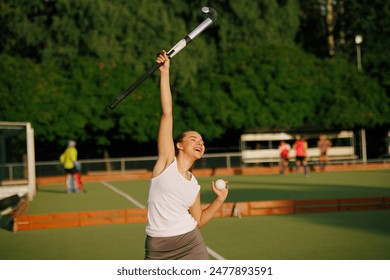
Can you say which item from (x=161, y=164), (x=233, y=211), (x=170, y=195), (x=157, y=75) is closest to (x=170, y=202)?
(x=170, y=195)

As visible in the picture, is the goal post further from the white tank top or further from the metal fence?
the white tank top

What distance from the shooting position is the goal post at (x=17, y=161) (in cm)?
2177

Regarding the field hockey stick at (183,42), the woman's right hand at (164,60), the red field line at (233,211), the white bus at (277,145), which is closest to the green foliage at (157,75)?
the white bus at (277,145)

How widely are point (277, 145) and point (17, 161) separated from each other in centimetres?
1965

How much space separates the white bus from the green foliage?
79 centimetres

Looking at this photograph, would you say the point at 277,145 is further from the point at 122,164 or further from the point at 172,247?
the point at 172,247

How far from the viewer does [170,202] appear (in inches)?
217

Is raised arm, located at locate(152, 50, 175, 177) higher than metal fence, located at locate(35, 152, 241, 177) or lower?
higher

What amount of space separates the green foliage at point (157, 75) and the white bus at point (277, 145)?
79cm

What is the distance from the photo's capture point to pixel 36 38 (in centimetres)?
3969

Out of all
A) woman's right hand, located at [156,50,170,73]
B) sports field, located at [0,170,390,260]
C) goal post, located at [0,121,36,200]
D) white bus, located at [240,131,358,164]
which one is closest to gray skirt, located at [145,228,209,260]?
woman's right hand, located at [156,50,170,73]

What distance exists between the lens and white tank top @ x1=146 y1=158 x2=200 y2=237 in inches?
217
